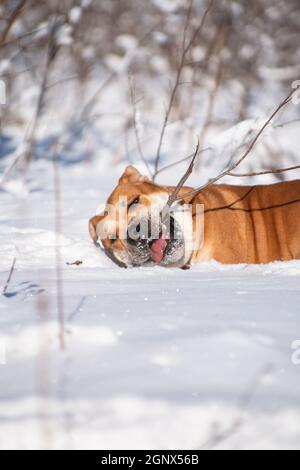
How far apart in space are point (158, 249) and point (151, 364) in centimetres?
177

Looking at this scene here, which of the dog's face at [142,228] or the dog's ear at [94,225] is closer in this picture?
the dog's face at [142,228]

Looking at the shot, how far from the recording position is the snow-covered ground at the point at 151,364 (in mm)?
1070

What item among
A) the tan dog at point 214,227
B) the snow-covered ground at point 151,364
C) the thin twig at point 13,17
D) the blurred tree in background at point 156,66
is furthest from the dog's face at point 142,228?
the blurred tree in background at point 156,66

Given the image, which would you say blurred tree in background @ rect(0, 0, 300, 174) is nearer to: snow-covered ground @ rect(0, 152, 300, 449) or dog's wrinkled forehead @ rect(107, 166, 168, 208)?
dog's wrinkled forehead @ rect(107, 166, 168, 208)

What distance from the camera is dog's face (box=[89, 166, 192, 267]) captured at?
3.07m

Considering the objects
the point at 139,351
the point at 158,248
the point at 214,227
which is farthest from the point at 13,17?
the point at 139,351

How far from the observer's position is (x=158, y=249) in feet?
10.0

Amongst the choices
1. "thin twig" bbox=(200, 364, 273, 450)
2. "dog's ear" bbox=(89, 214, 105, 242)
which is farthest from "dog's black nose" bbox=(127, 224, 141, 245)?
"thin twig" bbox=(200, 364, 273, 450)

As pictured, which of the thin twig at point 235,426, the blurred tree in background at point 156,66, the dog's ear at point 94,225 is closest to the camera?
the thin twig at point 235,426

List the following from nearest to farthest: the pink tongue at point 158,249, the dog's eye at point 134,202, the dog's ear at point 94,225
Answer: the pink tongue at point 158,249 < the dog's eye at point 134,202 < the dog's ear at point 94,225

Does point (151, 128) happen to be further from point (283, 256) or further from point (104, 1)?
point (283, 256)

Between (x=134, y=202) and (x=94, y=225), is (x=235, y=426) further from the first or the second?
(x=94, y=225)

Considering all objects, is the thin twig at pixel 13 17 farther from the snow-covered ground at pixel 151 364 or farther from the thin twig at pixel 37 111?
the snow-covered ground at pixel 151 364
